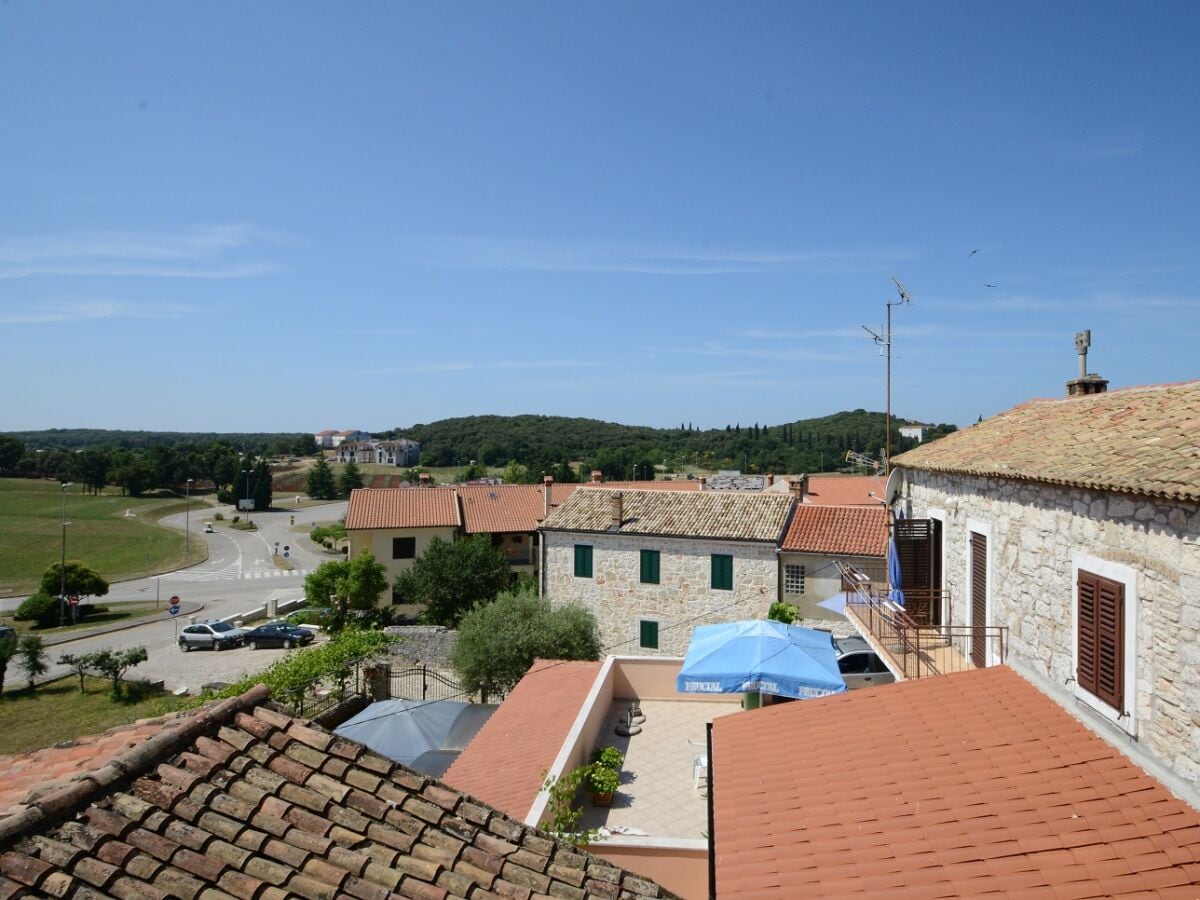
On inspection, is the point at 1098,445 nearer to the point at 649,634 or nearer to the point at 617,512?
the point at 649,634

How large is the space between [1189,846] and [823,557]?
1875 cm

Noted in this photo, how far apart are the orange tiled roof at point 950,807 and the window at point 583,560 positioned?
17.9 metres

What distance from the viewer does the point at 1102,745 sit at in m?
6.54

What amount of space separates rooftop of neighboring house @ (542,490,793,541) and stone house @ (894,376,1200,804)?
14.1 metres

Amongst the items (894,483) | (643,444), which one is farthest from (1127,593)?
(643,444)

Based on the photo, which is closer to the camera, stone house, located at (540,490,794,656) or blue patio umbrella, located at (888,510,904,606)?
blue patio umbrella, located at (888,510,904,606)

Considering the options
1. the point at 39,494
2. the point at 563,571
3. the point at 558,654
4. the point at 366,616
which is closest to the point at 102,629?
the point at 366,616

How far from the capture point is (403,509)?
127 feet

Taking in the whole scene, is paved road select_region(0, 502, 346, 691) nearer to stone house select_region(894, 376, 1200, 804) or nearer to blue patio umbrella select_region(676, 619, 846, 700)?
blue patio umbrella select_region(676, 619, 846, 700)

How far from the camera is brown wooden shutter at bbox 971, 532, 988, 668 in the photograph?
9.34 meters

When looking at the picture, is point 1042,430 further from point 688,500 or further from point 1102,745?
point 688,500

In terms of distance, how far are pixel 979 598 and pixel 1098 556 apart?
334 cm

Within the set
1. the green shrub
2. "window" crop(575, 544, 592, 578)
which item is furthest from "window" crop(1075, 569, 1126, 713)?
the green shrub

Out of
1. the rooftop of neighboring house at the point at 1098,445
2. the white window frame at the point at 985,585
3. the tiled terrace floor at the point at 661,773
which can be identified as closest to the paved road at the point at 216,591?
the tiled terrace floor at the point at 661,773
